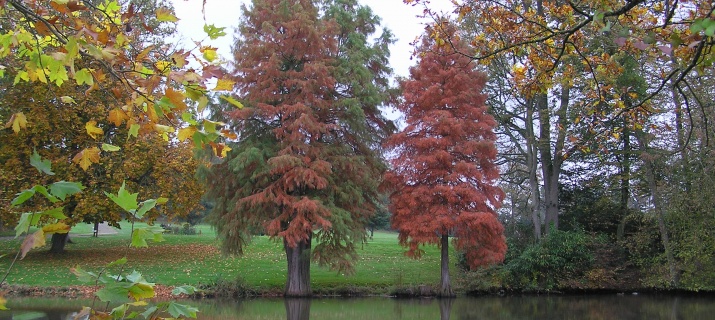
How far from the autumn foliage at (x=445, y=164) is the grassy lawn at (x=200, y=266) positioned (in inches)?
83.5

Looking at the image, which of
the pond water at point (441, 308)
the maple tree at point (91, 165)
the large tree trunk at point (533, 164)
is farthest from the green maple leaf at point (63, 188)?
the large tree trunk at point (533, 164)

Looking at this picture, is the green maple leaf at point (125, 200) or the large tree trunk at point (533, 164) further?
the large tree trunk at point (533, 164)

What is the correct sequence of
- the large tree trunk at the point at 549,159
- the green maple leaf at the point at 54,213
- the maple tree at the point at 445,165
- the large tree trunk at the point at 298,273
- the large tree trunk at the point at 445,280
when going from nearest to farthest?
the green maple leaf at the point at 54,213 → the maple tree at the point at 445,165 → the large tree trunk at the point at 298,273 → the large tree trunk at the point at 445,280 → the large tree trunk at the point at 549,159

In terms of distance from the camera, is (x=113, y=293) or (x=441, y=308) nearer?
(x=113, y=293)

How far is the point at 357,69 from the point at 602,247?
11.3m

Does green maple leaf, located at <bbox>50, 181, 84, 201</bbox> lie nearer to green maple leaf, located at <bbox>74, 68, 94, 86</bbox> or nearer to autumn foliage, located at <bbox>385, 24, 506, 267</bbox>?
green maple leaf, located at <bbox>74, 68, 94, 86</bbox>

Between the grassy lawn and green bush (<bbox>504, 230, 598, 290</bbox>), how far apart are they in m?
2.84

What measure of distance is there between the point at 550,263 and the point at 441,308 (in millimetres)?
5727

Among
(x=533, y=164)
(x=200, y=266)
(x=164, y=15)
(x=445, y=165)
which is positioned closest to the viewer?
(x=164, y=15)

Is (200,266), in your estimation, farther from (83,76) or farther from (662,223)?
(83,76)

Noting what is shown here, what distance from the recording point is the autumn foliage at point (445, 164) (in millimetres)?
17438

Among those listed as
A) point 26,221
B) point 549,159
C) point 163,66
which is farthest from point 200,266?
point 26,221

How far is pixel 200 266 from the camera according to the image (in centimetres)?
2069

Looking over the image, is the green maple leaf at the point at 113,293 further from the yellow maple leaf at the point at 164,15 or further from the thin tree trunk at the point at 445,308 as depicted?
the thin tree trunk at the point at 445,308
